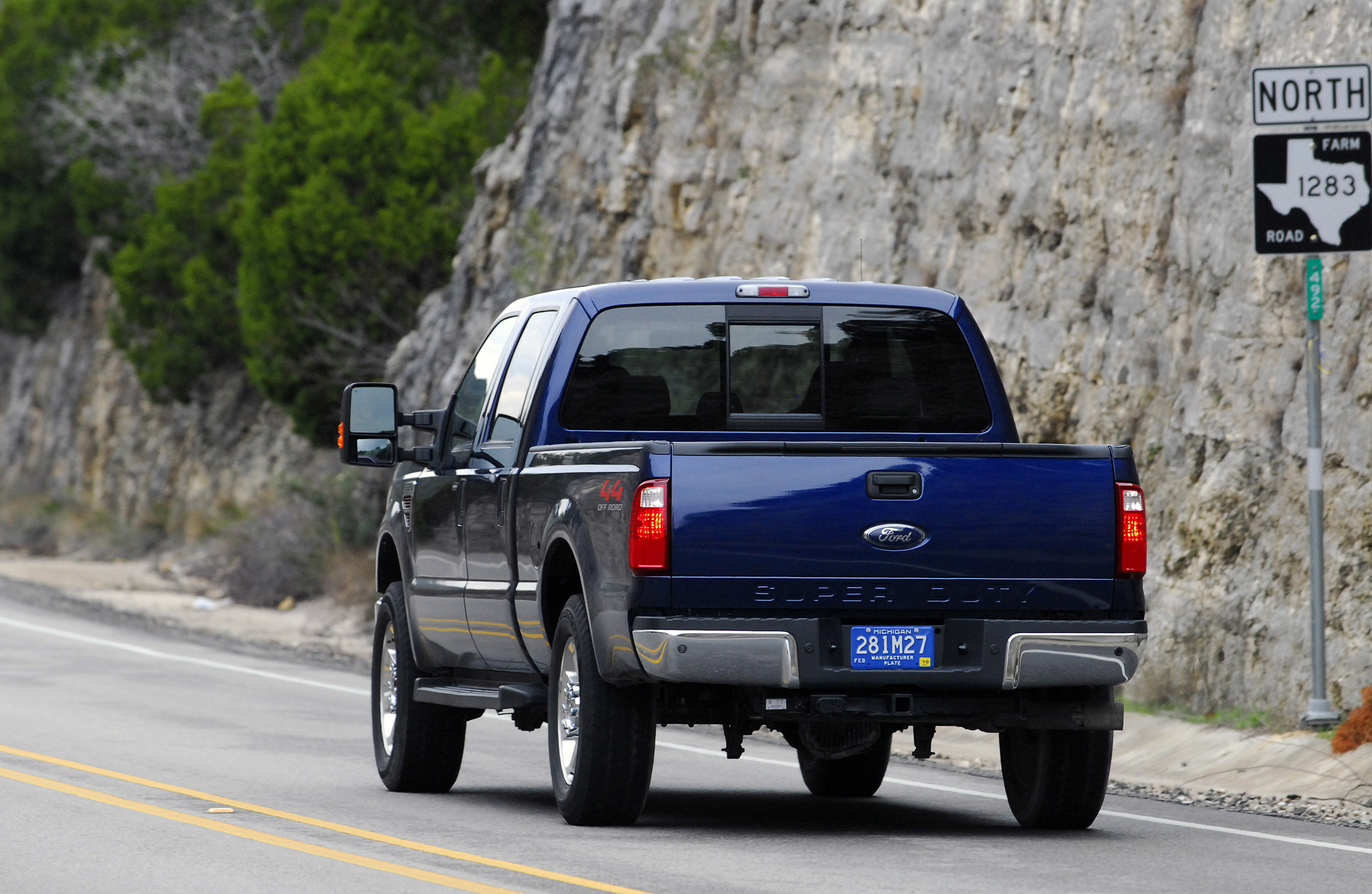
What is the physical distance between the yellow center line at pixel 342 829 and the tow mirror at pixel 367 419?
1.78m

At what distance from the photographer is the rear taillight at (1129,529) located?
8.71m

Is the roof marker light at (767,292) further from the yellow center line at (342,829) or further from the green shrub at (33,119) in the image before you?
the green shrub at (33,119)

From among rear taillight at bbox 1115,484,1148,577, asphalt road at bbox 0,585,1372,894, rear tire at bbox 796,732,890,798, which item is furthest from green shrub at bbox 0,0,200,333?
rear taillight at bbox 1115,484,1148,577

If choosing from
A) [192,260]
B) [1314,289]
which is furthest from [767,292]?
[192,260]

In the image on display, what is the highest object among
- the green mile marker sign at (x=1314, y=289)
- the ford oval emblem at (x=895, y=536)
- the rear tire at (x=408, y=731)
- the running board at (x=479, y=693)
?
the green mile marker sign at (x=1314, y=289)

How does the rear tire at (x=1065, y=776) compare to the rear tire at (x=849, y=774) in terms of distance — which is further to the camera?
the rear tire at (x=849, y=774)

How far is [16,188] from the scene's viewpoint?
47719 millimetres

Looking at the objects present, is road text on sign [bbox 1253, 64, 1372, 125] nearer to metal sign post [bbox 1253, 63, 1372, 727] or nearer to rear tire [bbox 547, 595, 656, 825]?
metal sign post [bbox 1253, 63, 1372, 727]

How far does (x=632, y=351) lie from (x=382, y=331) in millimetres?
24931

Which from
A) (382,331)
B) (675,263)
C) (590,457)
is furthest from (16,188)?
(590,457)

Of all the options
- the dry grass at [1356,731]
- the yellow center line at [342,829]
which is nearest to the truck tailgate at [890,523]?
the yellow center line at [342,829]

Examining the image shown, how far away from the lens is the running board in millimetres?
9836

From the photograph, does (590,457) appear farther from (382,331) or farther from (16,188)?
(16,188)

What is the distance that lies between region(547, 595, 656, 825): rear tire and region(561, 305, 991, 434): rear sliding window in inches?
44.4
